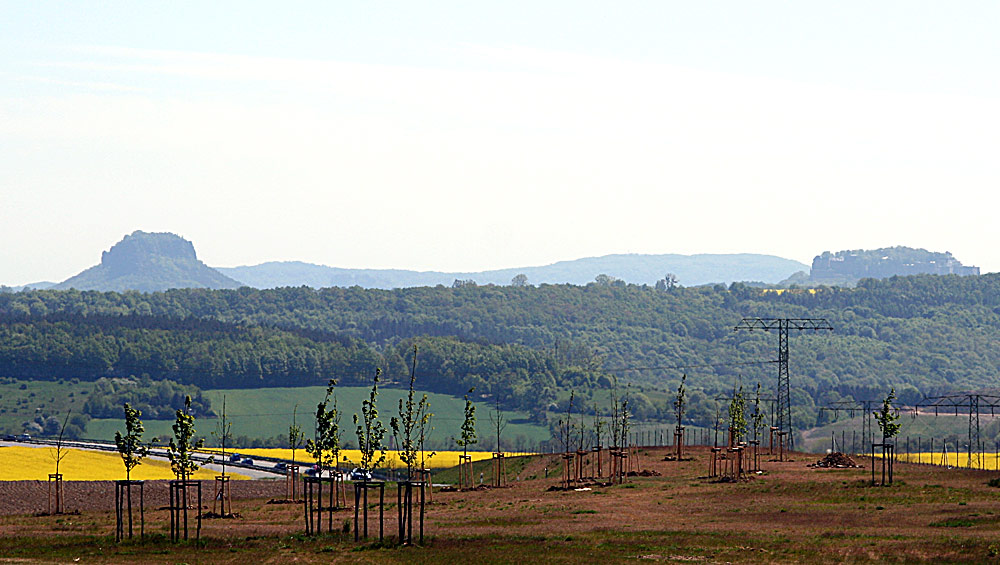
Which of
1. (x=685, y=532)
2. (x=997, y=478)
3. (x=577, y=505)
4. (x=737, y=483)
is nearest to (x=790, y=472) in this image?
(x=737, y=483)

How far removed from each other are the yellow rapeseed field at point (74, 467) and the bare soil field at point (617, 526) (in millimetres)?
24527

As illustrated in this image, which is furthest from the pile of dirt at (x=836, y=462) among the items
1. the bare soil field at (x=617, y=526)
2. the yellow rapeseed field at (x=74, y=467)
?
the yellow rapeseed field at (x=74, y=467)

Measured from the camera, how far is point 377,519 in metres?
80.0

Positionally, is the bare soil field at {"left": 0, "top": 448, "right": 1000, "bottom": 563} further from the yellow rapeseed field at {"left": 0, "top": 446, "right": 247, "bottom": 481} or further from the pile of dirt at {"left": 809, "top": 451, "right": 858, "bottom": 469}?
the yellow rapeseed field at {"left": 0, "top": 446, "right": 247, "bottom": 481}

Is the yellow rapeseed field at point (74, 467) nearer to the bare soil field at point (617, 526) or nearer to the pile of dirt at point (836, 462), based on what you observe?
the bare soil field at point (617, 526)

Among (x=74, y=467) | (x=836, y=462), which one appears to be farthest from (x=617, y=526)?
(x=74, y=467)

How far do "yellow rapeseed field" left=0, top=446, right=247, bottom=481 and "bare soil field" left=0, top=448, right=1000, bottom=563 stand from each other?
80.5 feet

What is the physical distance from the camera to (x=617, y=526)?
73.6 metres

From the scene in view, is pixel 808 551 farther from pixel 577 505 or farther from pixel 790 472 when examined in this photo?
pixel 790 472

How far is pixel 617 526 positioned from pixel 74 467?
3675 inches

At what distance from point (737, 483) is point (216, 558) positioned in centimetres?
5169

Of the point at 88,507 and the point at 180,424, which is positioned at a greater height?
the point at 180,424

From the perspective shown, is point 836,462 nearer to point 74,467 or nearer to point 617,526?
point 617,526

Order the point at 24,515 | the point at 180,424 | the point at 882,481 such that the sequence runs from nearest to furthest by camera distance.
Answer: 1. the point at 180,424
2. the point at 24,515
3. the point at 882,481
